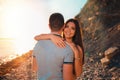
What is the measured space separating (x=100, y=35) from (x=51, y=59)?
302cm

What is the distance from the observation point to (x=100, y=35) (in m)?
4.41

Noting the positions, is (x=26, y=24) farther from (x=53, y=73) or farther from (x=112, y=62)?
(x=53, y=73)

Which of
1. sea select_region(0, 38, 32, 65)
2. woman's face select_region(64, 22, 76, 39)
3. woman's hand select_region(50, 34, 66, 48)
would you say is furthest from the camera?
sea select_region(0, 38, 32, 65)

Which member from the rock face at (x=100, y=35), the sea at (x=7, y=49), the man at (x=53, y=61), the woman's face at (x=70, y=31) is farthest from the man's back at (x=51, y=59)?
the rock face at (x=100, y=35)

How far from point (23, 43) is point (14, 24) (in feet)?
0.89

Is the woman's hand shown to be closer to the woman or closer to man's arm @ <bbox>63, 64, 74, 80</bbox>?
the woman

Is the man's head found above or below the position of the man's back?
above

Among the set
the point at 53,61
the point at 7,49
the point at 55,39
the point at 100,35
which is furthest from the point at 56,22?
the point at 100,35

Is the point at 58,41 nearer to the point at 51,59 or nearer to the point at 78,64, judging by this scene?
the point at 51,59

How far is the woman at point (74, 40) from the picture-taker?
4.87 ft

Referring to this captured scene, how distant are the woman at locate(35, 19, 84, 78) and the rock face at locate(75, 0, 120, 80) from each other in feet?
7.54

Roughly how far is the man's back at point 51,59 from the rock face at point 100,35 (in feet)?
8.37

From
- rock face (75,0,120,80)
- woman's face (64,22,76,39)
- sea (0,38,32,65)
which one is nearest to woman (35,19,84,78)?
woman's face (64,22,76,39)

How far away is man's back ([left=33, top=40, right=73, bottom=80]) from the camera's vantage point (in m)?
1.44
